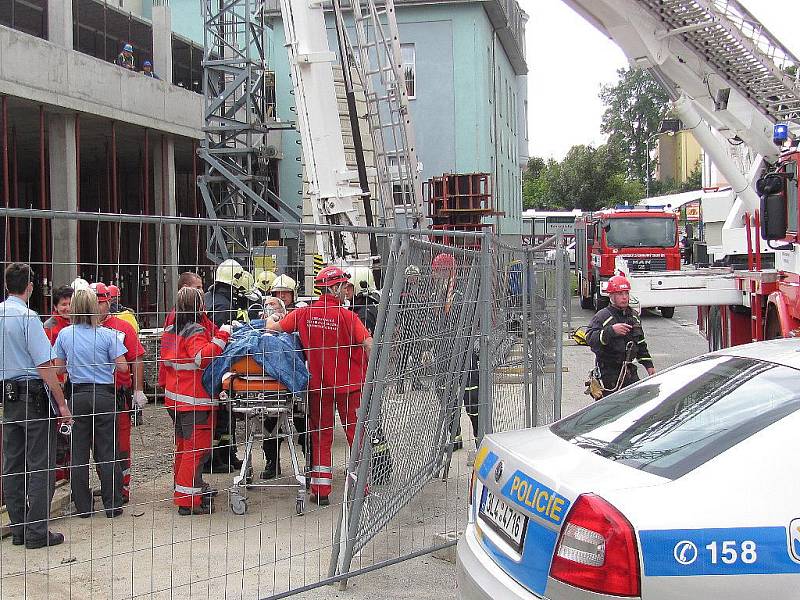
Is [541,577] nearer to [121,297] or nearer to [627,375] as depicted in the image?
[627,375]

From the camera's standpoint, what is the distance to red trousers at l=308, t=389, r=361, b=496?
5.91 m

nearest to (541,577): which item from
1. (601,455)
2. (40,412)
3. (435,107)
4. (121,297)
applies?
(601,455)

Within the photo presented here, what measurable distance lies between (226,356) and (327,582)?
160cm

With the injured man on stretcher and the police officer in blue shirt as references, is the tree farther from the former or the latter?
the police officer in blue shirt

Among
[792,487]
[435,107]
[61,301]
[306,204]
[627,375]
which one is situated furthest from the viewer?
[435,107]

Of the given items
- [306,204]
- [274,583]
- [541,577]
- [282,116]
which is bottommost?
[274,583]

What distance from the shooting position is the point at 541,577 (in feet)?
10.1

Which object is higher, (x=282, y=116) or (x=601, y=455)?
(x=282, y=116)

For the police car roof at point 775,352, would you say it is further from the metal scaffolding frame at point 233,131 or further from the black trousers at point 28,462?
the metal scaffolding frame at point 233,131

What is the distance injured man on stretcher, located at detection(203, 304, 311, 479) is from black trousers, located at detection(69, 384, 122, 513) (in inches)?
26.8

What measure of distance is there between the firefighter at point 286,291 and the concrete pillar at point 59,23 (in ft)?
38.6

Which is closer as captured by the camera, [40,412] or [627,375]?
[40,412]

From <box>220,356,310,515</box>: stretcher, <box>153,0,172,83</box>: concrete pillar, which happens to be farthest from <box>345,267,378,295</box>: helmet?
<box>153,0,172,83</box>: concrete pillar

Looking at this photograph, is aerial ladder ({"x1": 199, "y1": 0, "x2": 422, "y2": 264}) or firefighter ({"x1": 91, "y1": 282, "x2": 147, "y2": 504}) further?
aerial ladder ({"x1": 199, "y1": 0, "x2": 422, "y2": 264})
